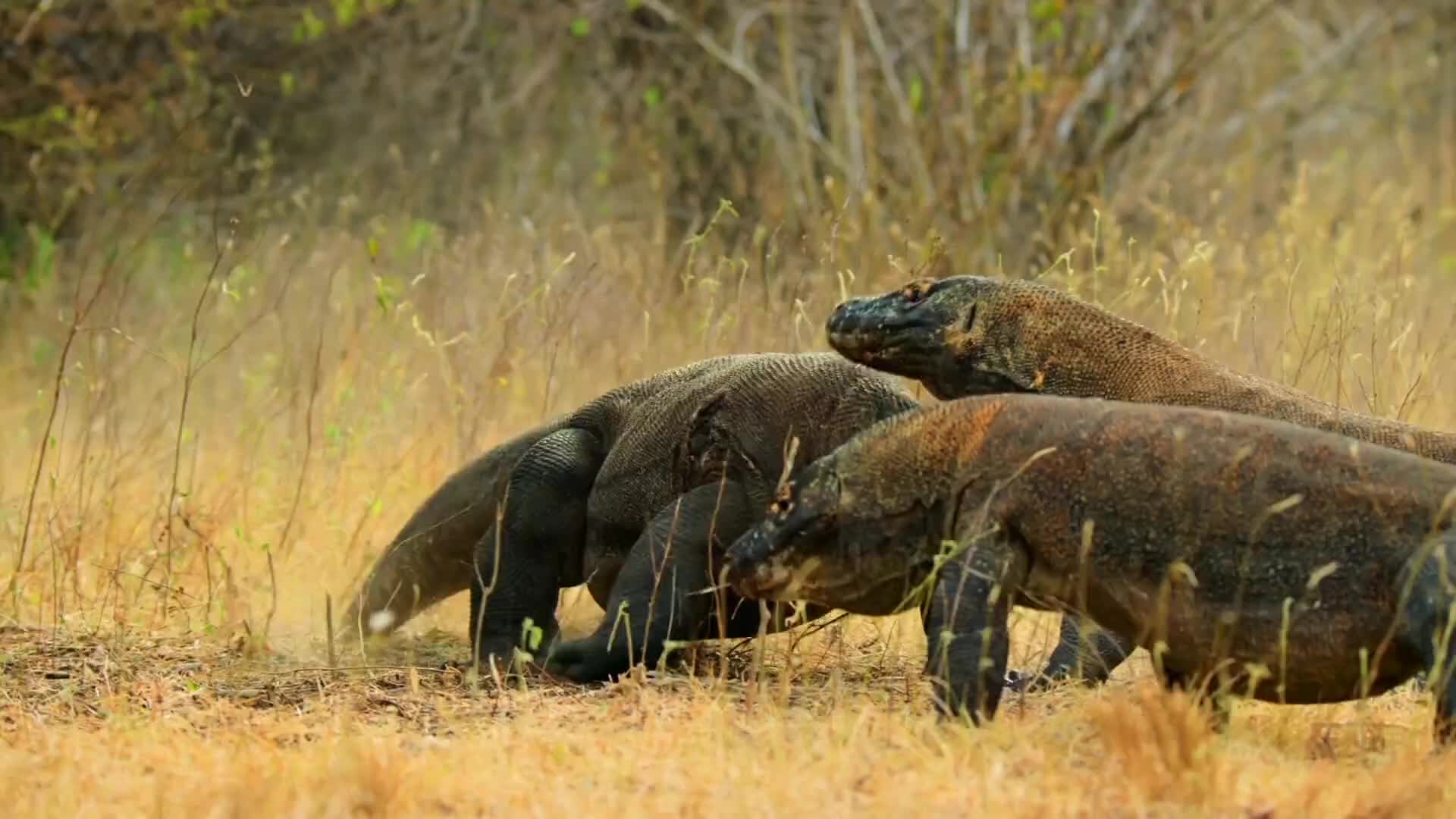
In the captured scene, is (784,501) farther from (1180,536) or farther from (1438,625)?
(1438,625)

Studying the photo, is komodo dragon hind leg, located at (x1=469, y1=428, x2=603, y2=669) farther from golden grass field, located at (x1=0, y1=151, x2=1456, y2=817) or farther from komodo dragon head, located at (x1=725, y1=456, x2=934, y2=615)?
komodo dragon head, located at (x1=725, y1=456, x2=934, y2=615)

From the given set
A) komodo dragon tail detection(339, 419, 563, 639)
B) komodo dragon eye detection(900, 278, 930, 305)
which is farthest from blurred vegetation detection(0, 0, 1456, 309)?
komodo dragon eye detection(900, 278, 930, 305)

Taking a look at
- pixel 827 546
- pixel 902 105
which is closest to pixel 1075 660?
pixel 827 546

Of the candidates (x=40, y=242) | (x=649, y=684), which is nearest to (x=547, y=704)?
(x=649, y=684)

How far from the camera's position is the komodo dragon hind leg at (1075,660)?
5371 mm

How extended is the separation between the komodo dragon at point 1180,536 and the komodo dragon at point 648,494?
78 cm

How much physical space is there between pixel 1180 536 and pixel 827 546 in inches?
29.1

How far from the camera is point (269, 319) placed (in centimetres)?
1064

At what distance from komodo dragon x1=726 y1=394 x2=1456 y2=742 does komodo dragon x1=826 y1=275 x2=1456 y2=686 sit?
836 millimetres

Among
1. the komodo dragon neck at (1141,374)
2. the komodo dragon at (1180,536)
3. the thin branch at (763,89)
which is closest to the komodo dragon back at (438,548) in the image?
the komodo dragon neck at (1141,374)

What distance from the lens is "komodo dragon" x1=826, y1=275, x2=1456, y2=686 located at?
206 inches

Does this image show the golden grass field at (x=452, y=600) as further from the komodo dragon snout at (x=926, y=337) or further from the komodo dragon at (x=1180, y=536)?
the komodo dragon snout at (x=926, y=337)

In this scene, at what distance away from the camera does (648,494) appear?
546 centimetres

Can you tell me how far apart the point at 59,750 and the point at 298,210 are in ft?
32.0
